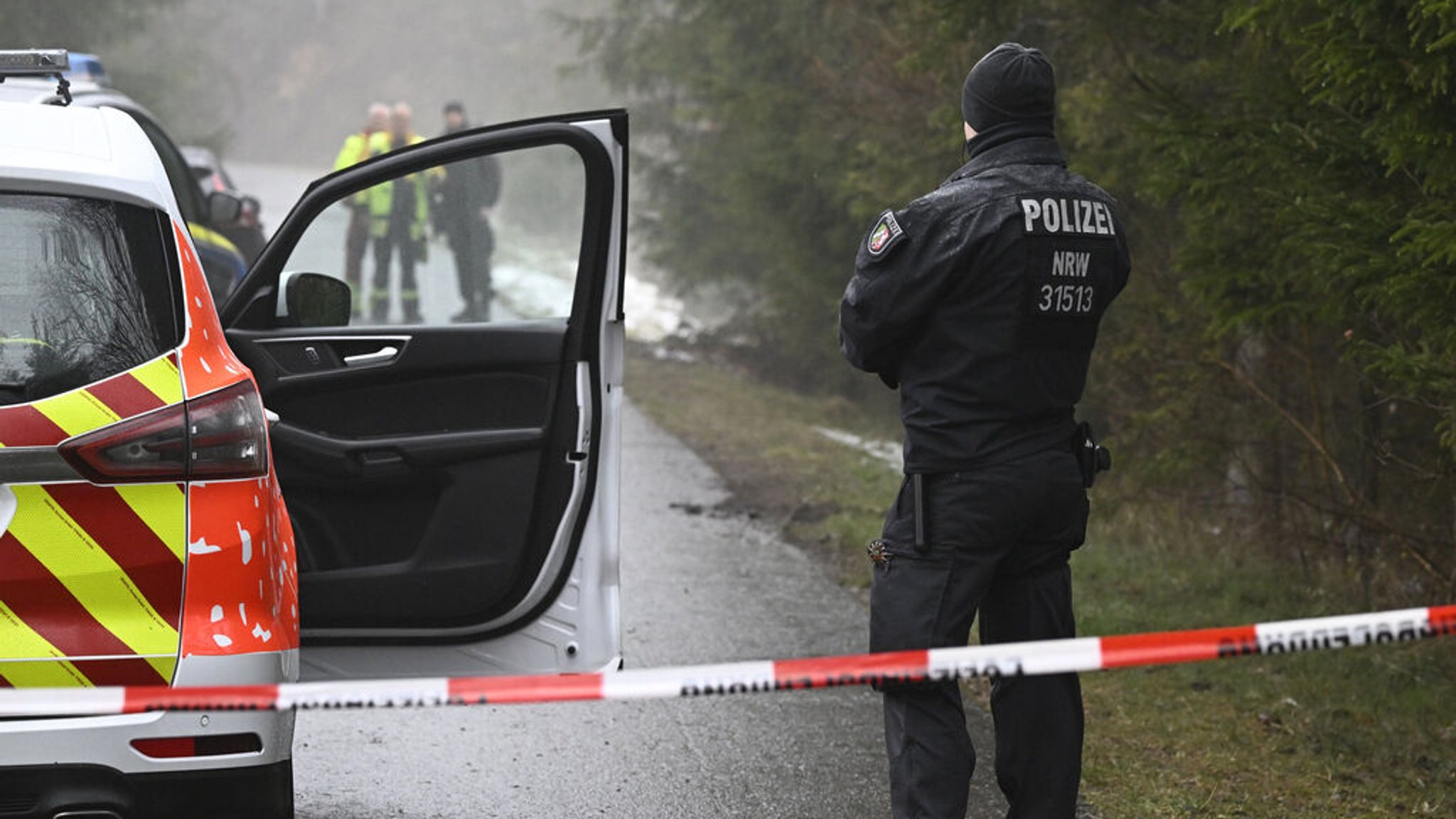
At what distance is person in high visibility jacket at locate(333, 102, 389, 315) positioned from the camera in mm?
9875

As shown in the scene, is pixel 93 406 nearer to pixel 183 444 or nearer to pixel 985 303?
pixel 183 444

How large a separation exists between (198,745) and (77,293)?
0.96 metres

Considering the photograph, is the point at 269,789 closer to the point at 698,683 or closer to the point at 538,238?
the point at 698,683

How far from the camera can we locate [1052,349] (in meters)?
4.31

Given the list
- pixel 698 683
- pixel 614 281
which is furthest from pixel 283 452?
pixel 698 683

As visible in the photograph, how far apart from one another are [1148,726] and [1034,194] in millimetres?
2712

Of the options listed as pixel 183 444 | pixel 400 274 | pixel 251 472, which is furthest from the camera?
pixel 400 274

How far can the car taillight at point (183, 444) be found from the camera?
3758 mm

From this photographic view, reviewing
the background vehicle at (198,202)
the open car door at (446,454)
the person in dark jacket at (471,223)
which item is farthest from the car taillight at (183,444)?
the background vehicle at (198,202)

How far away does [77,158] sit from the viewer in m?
4.00

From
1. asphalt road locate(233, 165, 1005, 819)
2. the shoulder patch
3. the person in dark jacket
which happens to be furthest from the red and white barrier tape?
the person in dark jacket

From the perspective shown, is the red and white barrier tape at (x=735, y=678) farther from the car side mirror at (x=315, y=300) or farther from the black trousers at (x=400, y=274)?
the black trousers at (x=400, y=274)

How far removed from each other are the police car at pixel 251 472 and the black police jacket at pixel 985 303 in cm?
91

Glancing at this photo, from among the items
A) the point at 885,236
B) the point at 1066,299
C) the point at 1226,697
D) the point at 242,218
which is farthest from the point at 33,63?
the point at 242,218
